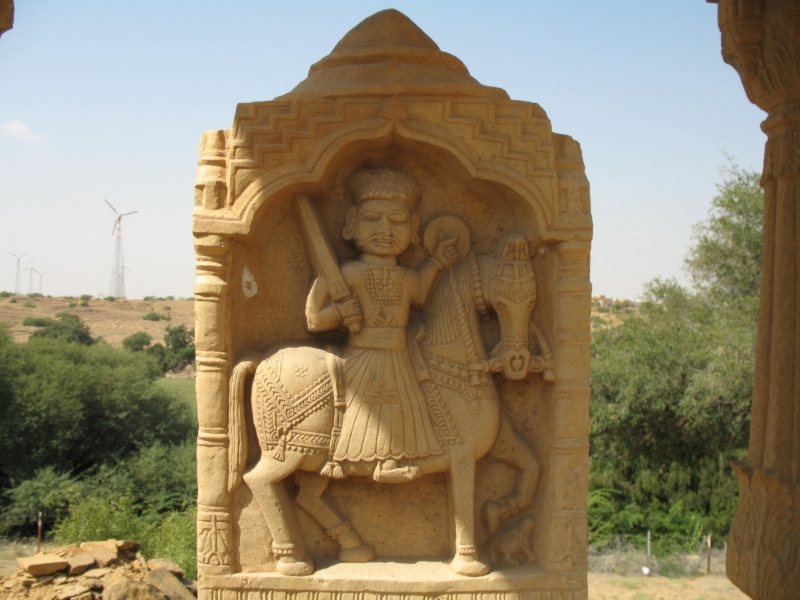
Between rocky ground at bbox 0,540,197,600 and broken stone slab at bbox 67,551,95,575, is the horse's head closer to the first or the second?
rocky ground at bbox 0,540,197,600

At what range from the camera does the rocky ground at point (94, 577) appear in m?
5.73

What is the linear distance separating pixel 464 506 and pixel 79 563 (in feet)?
13.0

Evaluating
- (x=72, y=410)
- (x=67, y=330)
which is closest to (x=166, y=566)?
(x=72, y=410)

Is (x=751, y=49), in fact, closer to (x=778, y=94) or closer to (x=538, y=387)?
(x=778, y=94)

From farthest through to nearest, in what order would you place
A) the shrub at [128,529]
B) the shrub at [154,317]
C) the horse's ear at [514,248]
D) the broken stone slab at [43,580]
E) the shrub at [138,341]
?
the shrub at [154,317] → the shrub at [138,341] → the shrub at [128,529] → the broken stone slab at [43,580] → the horse's ear at [514,248]

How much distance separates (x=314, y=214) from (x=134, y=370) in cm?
1514

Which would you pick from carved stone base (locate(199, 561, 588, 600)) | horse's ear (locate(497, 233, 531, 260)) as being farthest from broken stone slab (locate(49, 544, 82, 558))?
horse's ear (locate(497, 233, 531, 260))

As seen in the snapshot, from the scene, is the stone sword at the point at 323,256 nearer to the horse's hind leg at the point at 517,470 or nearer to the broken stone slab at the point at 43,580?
the horse's hind leg at the point at 517,470

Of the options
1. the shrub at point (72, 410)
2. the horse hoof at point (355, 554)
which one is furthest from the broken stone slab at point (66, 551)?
the shrub at point (72, 410)

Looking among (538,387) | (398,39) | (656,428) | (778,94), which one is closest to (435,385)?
(538,387)

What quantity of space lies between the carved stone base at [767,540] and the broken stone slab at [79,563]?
494cm

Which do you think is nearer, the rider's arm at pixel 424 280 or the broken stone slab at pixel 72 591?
the rider's arm at pixel 424 280

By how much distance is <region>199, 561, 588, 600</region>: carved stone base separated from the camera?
382 centimetres

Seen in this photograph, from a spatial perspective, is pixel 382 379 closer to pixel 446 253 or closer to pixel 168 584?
pixel 446 253
